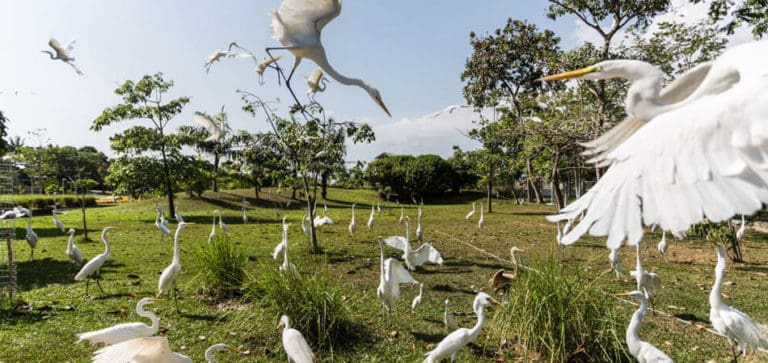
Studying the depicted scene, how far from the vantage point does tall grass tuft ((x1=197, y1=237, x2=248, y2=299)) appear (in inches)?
212

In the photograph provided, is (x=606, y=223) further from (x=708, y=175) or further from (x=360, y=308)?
(x=360, y=308)

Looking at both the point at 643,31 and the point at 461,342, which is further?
the point at 643,31

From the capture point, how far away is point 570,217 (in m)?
1.50

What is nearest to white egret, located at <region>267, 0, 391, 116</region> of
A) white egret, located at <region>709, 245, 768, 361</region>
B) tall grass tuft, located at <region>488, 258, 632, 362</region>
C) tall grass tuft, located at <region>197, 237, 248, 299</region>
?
tall grass tuft, located at <region>488, 258, 632, 362</region>

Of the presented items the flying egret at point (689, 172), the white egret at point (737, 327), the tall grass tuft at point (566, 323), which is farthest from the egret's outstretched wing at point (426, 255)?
the flying egret at point (689, 172)

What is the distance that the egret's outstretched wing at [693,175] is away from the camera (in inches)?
53.7

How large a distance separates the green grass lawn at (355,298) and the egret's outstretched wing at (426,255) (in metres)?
0.50

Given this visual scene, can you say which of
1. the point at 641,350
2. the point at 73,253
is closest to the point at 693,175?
the point at 641,350

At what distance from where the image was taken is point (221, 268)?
5367 mm

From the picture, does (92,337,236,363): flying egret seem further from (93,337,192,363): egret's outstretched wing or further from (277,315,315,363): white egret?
(277,315,315,363): white egret

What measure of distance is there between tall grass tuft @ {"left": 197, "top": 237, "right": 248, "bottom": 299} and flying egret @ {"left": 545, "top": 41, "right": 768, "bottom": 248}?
16.1 feet

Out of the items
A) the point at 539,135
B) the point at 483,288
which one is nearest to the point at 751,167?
the point at 483,288

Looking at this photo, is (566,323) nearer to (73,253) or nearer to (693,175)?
(693,175)

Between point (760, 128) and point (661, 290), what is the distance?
5.87m
